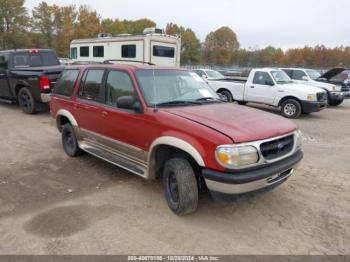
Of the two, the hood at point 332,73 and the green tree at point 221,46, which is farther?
the green tree at point 221,46

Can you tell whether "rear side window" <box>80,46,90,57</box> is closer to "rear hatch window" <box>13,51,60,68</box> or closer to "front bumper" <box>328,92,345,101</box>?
"rear hatch window" <box>13,51,60,68</box>

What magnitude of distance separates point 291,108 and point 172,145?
8585mm

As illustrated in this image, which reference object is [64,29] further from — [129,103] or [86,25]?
[129,103]

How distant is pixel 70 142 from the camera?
19.8ft

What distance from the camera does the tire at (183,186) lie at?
12.0 ft

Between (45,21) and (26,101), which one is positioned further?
(45,21)

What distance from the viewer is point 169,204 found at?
4.00 metres

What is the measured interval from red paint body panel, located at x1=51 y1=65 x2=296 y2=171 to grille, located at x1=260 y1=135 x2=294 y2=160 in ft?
0.31

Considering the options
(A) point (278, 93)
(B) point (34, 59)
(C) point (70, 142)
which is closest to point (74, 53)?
(B) point (34, 59)

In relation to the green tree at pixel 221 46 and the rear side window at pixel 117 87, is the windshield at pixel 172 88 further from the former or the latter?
the green tree at pixel 221 46

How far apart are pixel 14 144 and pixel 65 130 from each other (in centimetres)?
156

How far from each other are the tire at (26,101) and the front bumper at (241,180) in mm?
8054

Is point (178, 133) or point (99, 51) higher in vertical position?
point (99, 51)

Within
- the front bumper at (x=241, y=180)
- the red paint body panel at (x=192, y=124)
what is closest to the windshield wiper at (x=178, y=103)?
the red paint body panel at (x=192, y=124)
